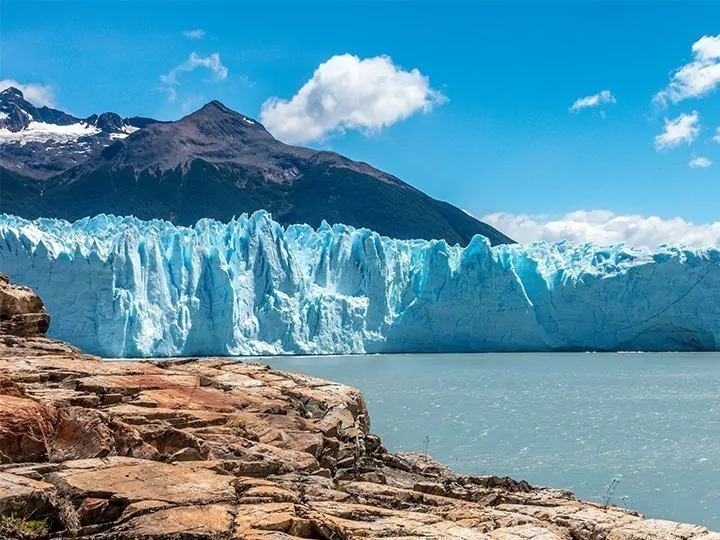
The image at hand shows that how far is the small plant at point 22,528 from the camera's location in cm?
412

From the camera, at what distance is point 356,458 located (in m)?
7.73

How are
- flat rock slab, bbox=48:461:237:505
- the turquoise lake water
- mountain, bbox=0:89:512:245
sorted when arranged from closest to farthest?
flat rock slab, bbox=48:461:237:505
the turquoise lake water
mountain, bbox=0:89:512:245

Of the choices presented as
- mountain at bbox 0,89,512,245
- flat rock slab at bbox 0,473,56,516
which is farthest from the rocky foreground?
mountain at bbox 0,89,512,245

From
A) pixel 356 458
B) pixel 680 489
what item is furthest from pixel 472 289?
pixel 356 458

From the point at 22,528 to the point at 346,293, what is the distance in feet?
125

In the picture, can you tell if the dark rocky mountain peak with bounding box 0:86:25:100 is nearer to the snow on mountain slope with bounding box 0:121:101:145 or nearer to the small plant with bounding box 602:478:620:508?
the snow on mountain slope with bounding box 0:121:101:145

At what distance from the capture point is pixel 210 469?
18.5 ft

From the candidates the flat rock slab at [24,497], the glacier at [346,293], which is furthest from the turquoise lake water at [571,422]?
the flat rock slab at [24,497]

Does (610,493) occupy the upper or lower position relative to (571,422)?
lower

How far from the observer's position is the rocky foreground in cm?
449

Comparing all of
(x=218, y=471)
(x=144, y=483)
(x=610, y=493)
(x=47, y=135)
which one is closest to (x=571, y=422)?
(x=610, y=493)

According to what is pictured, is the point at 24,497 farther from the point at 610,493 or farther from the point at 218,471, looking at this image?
the point at 610,493

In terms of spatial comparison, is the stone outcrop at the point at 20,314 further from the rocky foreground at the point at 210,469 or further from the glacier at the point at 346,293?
the glacier at the point at 346,293

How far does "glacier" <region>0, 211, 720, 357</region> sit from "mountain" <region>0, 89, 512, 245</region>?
54181mm
